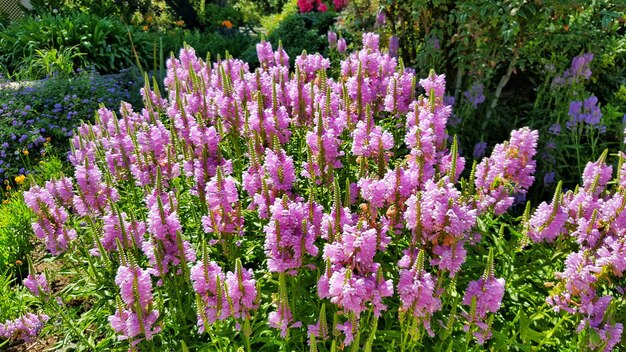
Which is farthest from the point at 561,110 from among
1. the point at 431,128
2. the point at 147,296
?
the point at 147,296

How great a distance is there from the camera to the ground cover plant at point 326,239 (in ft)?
6.77

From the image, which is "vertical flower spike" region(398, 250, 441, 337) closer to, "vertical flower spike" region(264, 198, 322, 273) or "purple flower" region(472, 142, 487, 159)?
"vertical flower spike" region(264, 198, 322, 273)

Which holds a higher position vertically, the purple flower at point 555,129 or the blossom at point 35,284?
the purple flower at point 555,129

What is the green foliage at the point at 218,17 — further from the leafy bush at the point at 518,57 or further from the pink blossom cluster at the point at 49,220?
the pink blossom cluster at the point at 49,220

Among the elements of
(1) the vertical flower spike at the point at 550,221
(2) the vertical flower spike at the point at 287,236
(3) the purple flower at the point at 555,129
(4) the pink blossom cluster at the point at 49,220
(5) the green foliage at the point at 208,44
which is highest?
(2) the vertical flower spike at the point at 287,236

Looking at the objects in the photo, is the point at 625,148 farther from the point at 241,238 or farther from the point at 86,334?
the point at 86,334

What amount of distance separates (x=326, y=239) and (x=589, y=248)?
3.77 feet

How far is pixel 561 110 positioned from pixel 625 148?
598 mm

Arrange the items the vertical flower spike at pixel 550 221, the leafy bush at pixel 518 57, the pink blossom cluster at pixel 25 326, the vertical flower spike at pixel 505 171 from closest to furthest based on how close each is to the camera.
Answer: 1. the vertical flower spike at pixel 550 221
2. the vertical flower spike at pixel 505 171
3. the pink blossom cluster at pixel 25 326
4. the leafy bush at pixel 518 57

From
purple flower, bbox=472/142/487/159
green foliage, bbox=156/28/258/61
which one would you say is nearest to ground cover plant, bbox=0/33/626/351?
purple flower, bbox=472/142/487/159

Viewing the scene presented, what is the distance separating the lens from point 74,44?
8.70m

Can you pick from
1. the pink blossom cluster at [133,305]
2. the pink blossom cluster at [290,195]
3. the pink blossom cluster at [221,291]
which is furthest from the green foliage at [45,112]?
the pink blossom cluster at [221,291]

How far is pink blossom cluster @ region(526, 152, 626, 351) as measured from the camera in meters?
2.15

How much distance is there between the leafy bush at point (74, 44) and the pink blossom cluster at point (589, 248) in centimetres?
733
